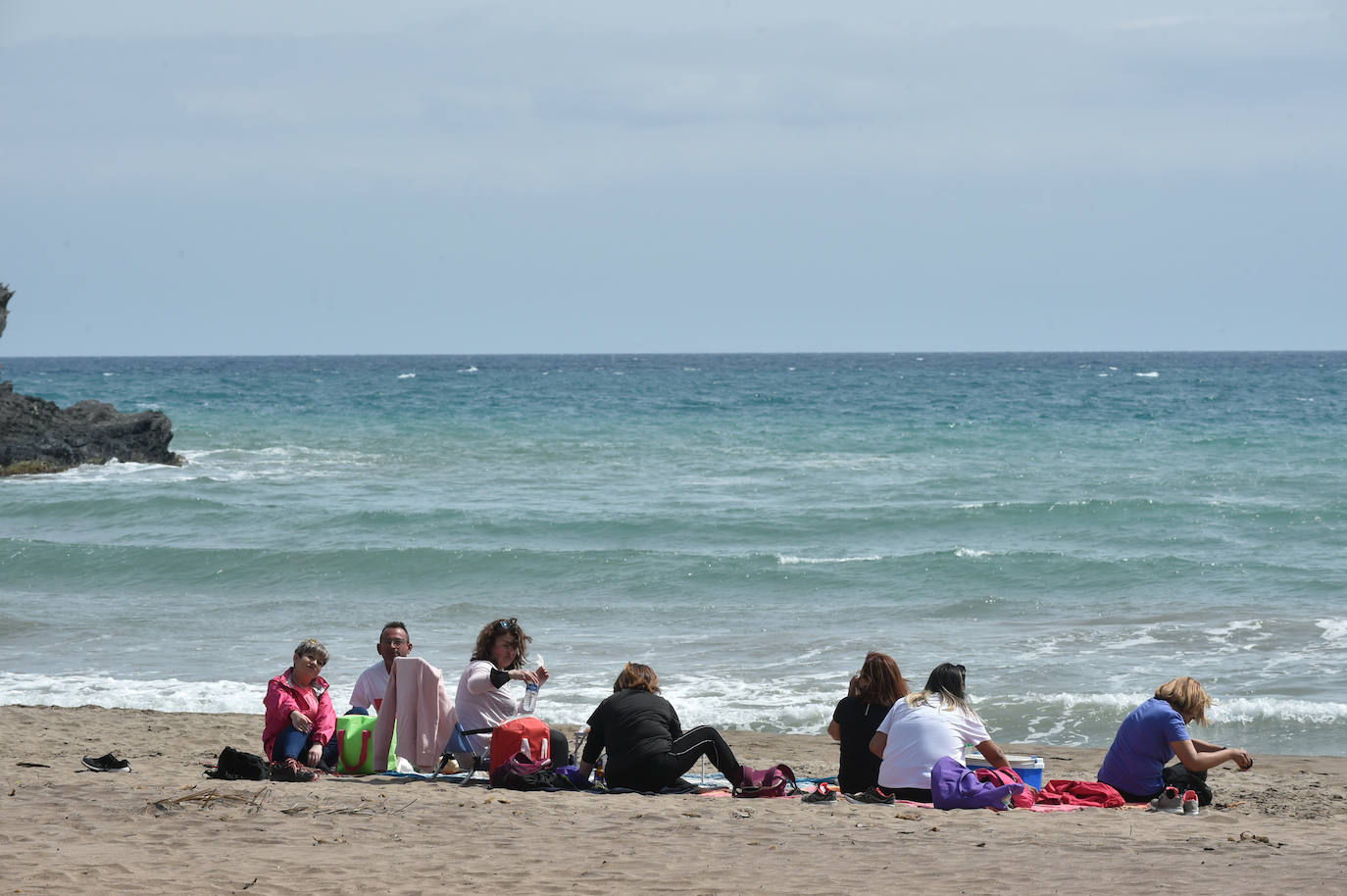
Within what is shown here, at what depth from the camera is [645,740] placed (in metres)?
7.82

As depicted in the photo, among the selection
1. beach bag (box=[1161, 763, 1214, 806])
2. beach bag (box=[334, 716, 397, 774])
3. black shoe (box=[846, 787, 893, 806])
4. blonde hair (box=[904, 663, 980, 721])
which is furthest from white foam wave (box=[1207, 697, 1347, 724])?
beach bag (box=[334, 716, 397, 774])

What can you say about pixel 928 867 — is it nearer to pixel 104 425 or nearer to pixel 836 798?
pixel 836 798

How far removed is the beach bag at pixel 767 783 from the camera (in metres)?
7.89

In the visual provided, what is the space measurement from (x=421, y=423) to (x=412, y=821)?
133ft

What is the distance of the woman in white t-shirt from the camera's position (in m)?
7.62

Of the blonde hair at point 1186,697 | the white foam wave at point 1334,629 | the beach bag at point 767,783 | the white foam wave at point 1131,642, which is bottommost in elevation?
the beach bag at point 767,783

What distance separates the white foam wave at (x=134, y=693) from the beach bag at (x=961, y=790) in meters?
6.57

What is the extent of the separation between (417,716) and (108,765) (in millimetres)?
1976

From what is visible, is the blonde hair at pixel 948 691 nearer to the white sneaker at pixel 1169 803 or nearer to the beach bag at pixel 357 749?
the white sneaker at pixel 1169 803

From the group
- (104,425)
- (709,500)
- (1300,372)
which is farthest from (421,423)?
(1300,372)

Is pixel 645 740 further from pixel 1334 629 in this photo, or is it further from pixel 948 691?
pixel 1334 629

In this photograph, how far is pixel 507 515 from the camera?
76.6 ft

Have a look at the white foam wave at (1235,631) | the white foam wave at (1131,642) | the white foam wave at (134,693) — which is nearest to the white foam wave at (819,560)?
the white foam wave at (1131,642)

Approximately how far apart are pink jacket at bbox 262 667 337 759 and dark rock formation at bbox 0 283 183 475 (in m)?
25.7
